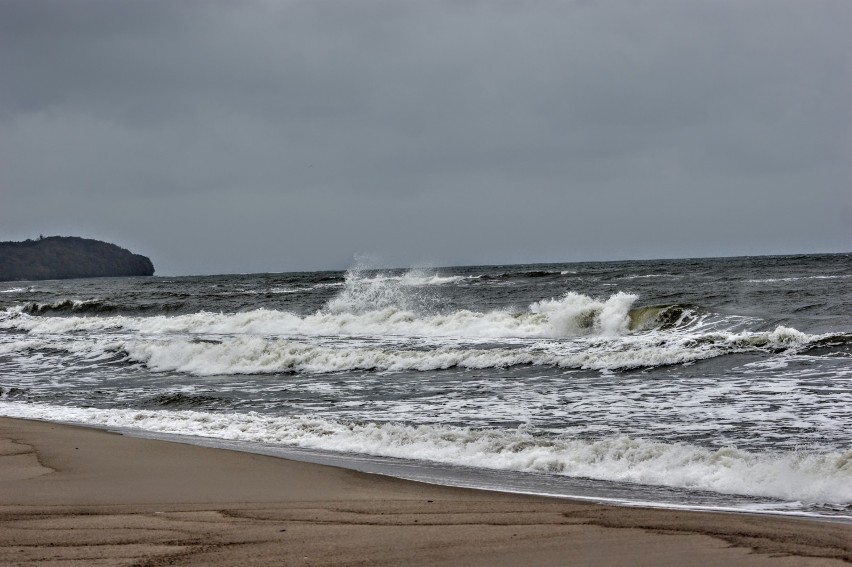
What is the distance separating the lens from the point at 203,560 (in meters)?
4.11

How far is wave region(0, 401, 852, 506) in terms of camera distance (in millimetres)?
6566

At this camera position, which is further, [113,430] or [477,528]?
[113,430]

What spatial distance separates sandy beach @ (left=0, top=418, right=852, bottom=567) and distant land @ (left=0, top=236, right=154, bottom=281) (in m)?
194

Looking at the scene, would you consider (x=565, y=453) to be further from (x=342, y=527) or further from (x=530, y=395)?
(x=530, y=395)

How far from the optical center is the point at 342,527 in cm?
497

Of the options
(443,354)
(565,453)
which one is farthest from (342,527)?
(443,354)

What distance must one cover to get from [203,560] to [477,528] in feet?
5.72

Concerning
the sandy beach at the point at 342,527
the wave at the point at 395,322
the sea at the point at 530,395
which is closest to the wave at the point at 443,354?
the sea at the point at 530,395

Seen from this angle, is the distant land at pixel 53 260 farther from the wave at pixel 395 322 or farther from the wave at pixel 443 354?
the wave at pixel 443 354

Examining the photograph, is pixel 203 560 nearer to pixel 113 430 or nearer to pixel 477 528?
pixel 477 528

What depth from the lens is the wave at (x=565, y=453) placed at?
21.5ft

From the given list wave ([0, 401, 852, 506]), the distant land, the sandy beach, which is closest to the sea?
wave ([0, 401, 852, 506])

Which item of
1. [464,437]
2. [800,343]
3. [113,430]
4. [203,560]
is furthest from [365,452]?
[800,343]

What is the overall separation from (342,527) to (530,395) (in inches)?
313
